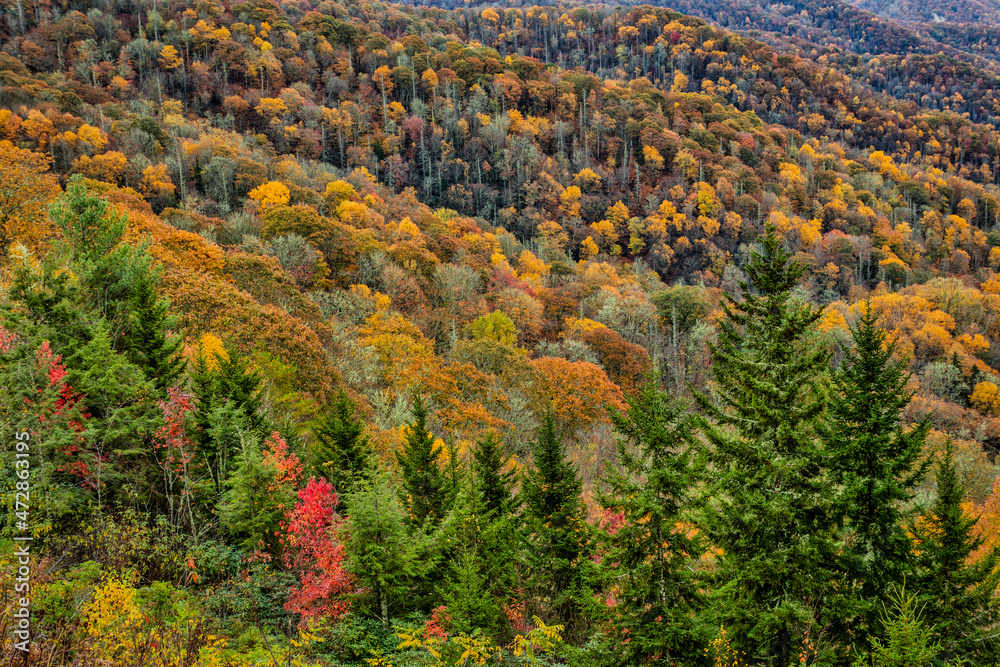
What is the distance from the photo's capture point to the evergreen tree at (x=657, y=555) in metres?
9.81

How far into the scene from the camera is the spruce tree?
1641 centimetres

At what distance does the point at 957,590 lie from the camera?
37.0ft

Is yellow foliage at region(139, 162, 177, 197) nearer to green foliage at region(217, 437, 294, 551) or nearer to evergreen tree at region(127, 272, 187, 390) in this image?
evergreen tree at region(127, 272, 187, 390)

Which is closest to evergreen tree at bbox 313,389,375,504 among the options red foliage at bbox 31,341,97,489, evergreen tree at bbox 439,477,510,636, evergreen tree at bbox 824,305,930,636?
evergreen tree at bbox 439,477,510,636

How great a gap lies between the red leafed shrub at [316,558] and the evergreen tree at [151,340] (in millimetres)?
6761

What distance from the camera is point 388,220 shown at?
6519 centimetres

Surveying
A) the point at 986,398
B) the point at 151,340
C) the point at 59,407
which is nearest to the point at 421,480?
the point at 59,407

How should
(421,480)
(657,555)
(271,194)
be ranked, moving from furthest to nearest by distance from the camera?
(271,194), (421,480), (657,555)

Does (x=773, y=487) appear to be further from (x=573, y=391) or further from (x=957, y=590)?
(x=573, y=391)

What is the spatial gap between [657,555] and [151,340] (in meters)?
16.0

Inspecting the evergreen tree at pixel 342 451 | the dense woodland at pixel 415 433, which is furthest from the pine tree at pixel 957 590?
the evergreen tree at pixel 342 451

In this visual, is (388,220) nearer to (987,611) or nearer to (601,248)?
(601,248)

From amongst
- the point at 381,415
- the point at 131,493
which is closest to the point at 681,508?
the point at 131,493

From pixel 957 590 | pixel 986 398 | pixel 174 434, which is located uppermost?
pixel 174 434
